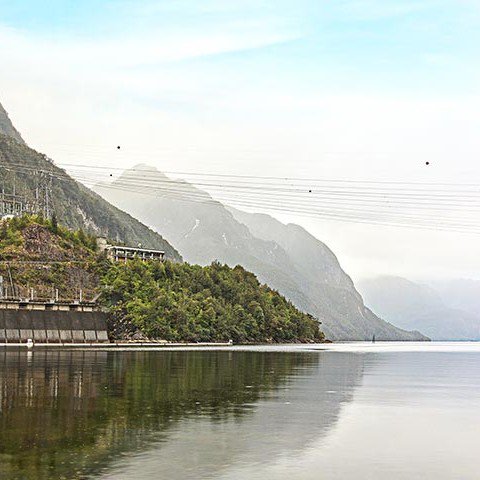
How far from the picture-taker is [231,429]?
1849 inches

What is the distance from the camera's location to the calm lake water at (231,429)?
3553 cm

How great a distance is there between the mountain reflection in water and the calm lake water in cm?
7

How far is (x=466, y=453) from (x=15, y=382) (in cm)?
4341

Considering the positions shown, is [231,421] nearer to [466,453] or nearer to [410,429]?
[410,429]

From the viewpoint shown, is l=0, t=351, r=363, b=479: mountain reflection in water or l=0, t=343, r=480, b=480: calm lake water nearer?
l=0, t=343, r=480, b=480: calm lake water

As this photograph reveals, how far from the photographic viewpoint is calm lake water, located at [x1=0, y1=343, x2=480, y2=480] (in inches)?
1399

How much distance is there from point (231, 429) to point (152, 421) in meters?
4.81

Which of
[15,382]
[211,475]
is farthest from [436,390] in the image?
[211,475]

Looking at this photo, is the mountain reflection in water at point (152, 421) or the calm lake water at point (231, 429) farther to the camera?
the mountain reflection in water at point (152, 421)

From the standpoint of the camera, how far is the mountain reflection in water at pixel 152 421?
118 feet

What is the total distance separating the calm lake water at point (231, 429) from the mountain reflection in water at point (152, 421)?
0.07 m

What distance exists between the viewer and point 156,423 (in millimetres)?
48219

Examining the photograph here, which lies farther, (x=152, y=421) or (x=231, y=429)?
(x=152, y=421)

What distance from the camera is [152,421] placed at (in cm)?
4906
